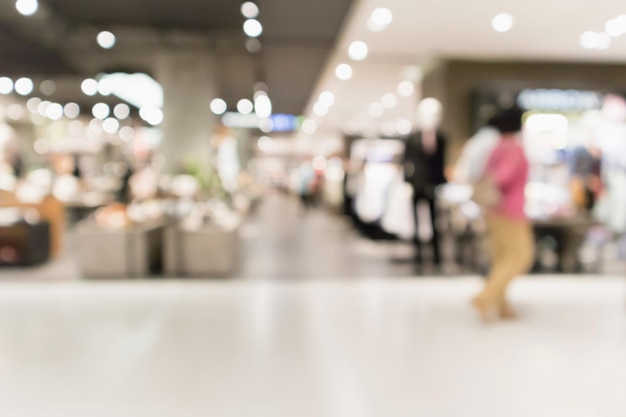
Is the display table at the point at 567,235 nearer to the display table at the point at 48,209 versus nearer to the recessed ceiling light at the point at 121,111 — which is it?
the display table at the point at 48,209

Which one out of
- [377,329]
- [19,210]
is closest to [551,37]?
[377,329]

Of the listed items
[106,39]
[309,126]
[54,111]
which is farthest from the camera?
[309,126]

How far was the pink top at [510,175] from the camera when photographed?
4.28 meters

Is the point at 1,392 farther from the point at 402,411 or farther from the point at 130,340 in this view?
the point at 402,411

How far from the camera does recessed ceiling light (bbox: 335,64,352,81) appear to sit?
11341 millimetres

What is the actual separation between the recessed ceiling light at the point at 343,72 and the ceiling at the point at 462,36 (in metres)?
0.13

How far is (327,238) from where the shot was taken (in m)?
10.8

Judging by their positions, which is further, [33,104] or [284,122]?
[284,122]

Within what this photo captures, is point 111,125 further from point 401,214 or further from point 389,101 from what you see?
point 401,214

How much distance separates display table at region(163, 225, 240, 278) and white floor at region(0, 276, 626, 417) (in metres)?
0.66

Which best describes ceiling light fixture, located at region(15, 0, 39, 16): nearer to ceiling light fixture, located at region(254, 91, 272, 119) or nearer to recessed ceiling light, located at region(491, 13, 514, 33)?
recessed ceiling light, located at region(491, 13, 514, 33)

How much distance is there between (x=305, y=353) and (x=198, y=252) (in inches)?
120

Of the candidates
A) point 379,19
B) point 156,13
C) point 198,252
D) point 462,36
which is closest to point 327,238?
point 462,36

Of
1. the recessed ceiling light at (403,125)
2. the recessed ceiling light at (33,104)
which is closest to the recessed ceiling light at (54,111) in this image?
the recessed ceiling light at (33,104)
